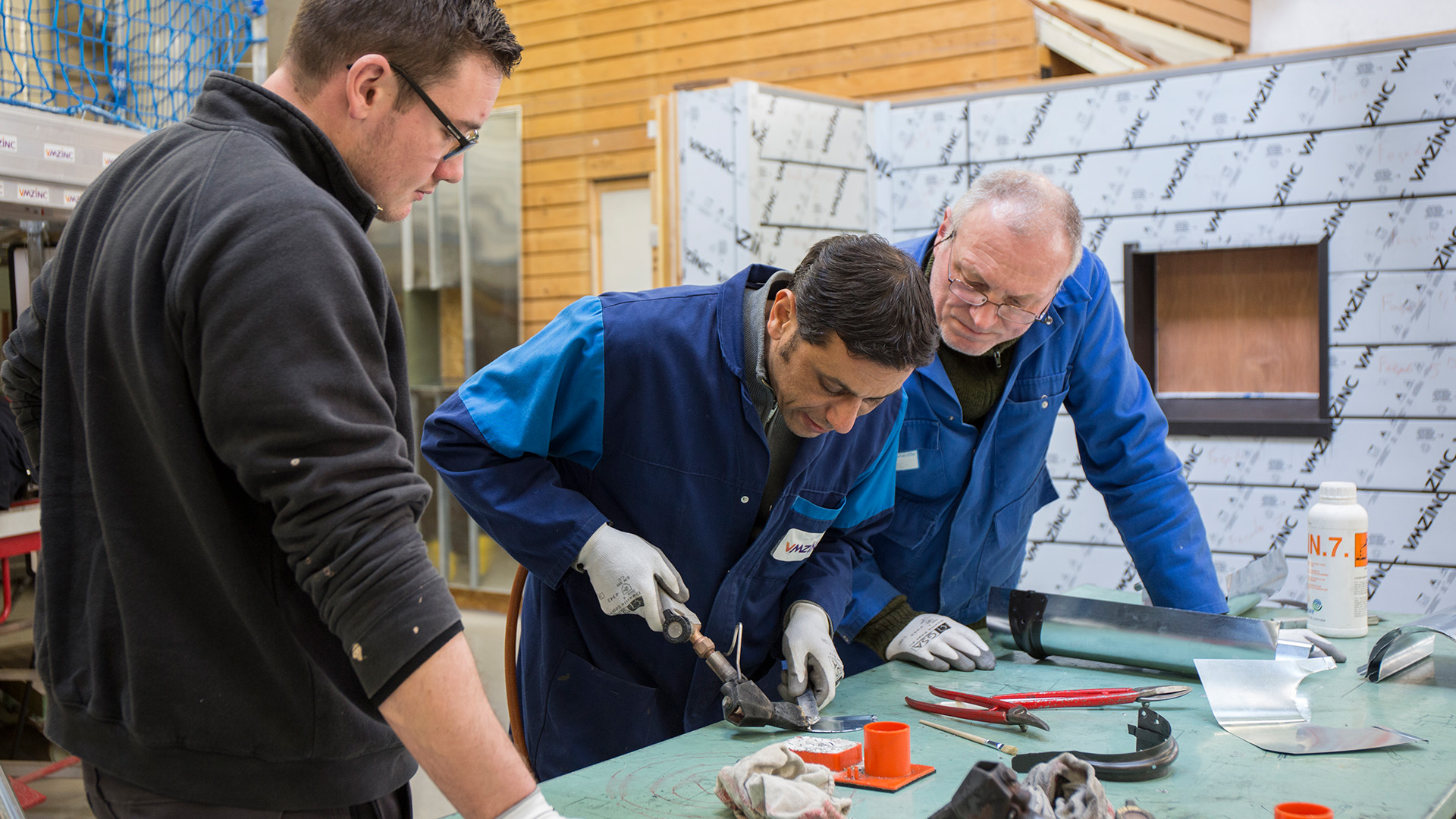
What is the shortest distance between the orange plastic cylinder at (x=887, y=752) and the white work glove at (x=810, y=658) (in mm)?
319

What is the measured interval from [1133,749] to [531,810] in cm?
86

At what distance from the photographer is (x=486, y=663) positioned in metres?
5.02

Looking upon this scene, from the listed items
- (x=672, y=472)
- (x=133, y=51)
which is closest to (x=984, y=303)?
(x=672, y=472)

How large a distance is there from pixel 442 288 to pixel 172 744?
568 centimetres

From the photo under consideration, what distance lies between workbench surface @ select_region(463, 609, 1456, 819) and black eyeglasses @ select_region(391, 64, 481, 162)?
0.74m

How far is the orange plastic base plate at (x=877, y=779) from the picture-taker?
1.24m

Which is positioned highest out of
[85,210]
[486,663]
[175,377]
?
[85,210]

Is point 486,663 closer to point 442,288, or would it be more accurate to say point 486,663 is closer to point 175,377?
point 442,288

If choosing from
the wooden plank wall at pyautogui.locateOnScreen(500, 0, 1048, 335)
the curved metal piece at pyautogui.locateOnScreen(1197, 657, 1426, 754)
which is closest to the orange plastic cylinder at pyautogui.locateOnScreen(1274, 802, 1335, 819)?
the curved metal piece at pyautogui.locateOnScreen(1197, 657, 1426, 754)

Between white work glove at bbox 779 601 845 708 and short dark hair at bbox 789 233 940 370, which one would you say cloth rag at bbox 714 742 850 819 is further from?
short dark hair at bbox 789 233 940 370

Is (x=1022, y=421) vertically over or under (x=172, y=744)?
over

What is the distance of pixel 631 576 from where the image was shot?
4.87ft

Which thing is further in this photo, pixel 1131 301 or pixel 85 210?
pixel 1131 301

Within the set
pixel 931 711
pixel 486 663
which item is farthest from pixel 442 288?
pixel 931 711
